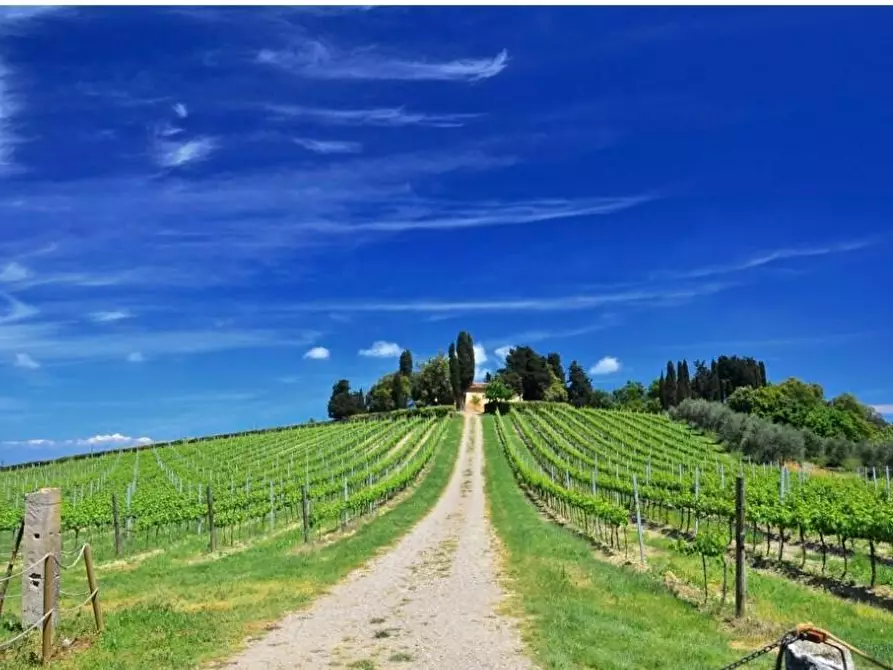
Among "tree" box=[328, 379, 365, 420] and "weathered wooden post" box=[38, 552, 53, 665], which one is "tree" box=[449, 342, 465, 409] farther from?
"weathered wooden post" box=[38, 552, 53, 665]

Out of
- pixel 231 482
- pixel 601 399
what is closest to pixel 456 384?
pixel 601 399

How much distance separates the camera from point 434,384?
105 meters

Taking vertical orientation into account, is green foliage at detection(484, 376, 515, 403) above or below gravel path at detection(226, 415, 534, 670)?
above

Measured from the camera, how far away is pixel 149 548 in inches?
972

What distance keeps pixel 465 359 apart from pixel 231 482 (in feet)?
217

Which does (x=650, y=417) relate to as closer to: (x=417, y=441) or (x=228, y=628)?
(x=417, y=441)

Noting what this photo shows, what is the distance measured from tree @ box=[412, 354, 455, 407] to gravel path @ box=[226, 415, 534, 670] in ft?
278

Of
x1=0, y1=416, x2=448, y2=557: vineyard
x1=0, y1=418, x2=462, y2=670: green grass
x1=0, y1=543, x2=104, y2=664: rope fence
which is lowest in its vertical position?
x1=0, y1=416, x2=448, y2=557: vineyard

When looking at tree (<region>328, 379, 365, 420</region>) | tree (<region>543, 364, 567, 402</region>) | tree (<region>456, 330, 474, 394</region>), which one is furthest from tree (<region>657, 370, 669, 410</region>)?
tree (<region>328, 379, 365, 420</region>)

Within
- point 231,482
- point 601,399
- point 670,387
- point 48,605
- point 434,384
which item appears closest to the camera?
point 48,605

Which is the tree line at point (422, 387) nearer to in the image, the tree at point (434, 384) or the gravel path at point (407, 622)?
the tree at point (434, 384)

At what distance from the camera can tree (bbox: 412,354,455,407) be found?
345 feet

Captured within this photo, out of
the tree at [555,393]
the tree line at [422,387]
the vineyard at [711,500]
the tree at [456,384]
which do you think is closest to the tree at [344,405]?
the tree line at [422,387]

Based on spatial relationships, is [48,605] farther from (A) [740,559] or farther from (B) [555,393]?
(B) [555,393]
